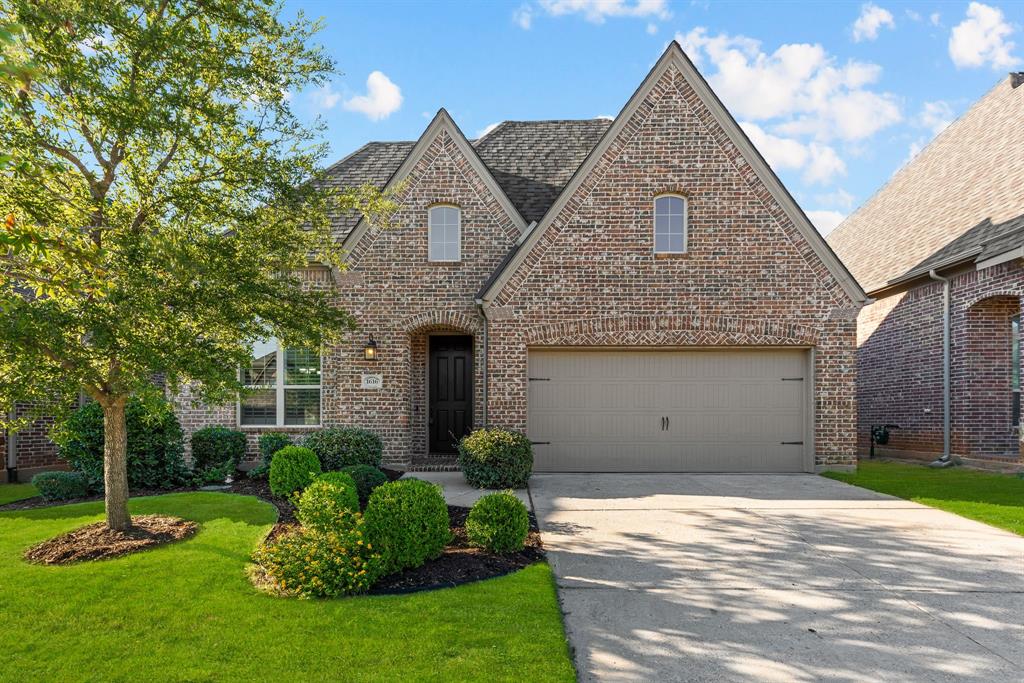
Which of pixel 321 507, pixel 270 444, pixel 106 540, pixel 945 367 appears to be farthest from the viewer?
pixel 945 367

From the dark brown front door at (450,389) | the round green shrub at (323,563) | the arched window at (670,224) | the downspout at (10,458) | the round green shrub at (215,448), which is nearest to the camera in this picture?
the round green shrub at (323,563)

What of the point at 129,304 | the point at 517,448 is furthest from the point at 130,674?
the point at 517,448

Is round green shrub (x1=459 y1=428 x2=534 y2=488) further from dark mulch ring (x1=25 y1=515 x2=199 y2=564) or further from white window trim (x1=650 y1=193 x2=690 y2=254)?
white window trim (x1=650 y1=193 x2=690 y2=254)

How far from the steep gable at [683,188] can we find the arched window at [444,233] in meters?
1.60

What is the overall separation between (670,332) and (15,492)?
468 inches

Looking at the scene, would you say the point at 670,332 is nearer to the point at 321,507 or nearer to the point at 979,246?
the point at 979,246

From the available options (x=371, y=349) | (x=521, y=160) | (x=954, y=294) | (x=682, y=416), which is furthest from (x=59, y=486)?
(x=954, y=294)

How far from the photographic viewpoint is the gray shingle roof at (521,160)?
13.7m

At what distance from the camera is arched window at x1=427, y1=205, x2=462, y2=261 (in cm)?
1273

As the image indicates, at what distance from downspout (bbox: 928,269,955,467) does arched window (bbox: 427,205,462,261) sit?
1039cm

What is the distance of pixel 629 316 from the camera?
11.8 meters

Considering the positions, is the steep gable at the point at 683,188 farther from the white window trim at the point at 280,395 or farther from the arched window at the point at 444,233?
the white window trim at the point at 280,395

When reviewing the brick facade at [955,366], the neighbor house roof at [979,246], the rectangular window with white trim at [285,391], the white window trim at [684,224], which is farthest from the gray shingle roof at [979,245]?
the rectangular window with white trim at [285,391]

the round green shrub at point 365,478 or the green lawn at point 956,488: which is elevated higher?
the round green shrub at point 365,478
